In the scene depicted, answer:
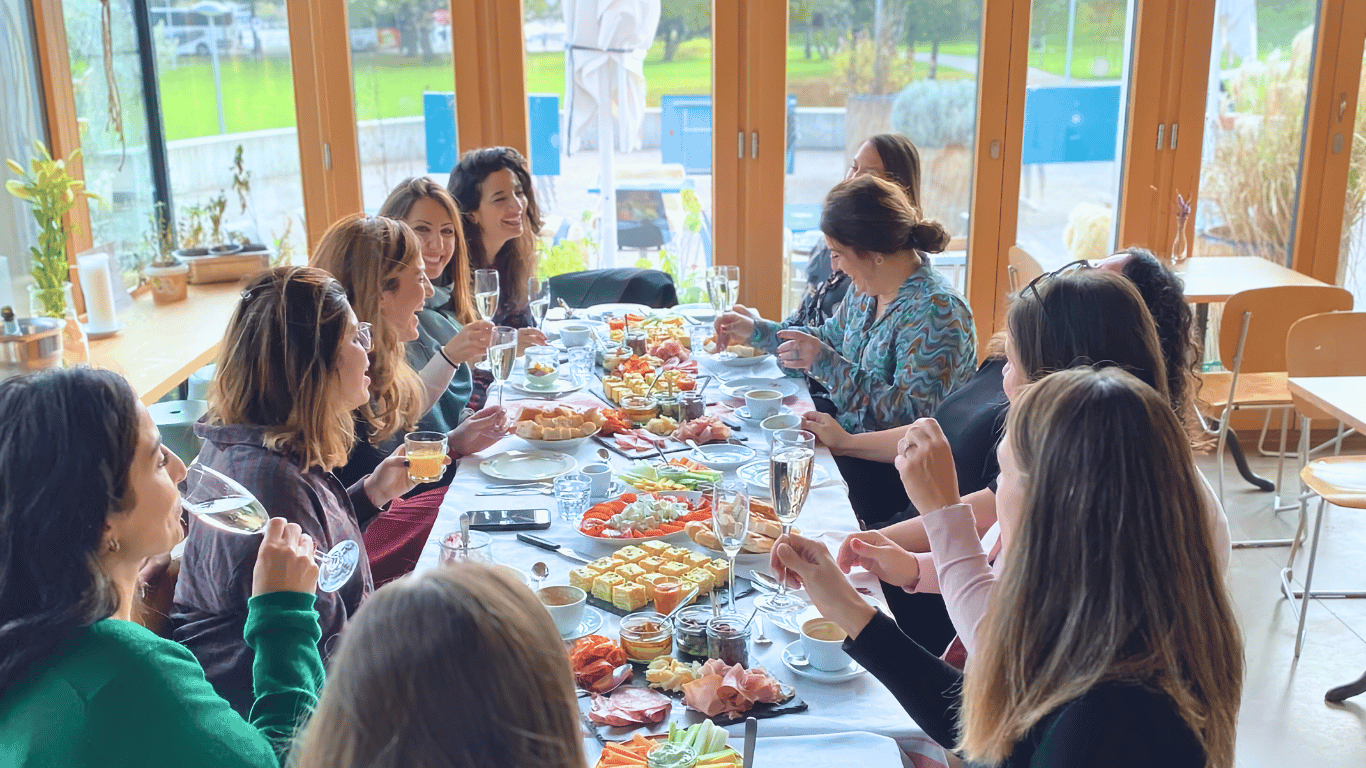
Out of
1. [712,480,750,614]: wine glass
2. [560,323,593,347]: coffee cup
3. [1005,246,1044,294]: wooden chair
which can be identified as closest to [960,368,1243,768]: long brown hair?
[712,480,750,614]: wine glass

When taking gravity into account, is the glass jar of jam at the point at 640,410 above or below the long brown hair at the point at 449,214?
below

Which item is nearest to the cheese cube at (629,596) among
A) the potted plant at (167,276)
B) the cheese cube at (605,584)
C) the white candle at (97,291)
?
the cheese cube at (605,584)

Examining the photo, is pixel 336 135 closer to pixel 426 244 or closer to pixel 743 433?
pixel 426 244

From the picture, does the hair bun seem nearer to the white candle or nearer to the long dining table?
the long dining table

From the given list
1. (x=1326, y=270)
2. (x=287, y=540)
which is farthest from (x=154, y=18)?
(x=1326, y=270)

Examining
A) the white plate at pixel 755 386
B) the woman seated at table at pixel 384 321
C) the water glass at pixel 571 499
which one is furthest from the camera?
the white plate at pixel 755 386

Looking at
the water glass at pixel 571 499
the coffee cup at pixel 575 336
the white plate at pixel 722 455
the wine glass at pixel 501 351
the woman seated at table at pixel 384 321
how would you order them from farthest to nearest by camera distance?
the coffee cup at pixel 575 336 < the wine glass at pixel 501 351 < the woman seated at table at pixel 384 321 < the white plate at pixel 722 455 < the water glass at pixel 571 499

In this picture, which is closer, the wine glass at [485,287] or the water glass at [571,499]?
the water glass at [571,499]

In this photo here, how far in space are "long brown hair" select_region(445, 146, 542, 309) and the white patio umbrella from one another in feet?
2.36

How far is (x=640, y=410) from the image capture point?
9.32 feet

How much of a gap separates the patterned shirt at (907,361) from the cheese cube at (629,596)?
135 centimetres

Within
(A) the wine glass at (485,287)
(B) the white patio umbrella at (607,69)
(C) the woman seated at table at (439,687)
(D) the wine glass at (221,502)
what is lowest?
(D) the wine glass at (221,502)

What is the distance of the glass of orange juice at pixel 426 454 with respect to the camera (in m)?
2.21

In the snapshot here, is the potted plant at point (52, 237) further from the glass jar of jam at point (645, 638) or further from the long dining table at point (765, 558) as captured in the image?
the glass jar of jam at point (645, 638)
